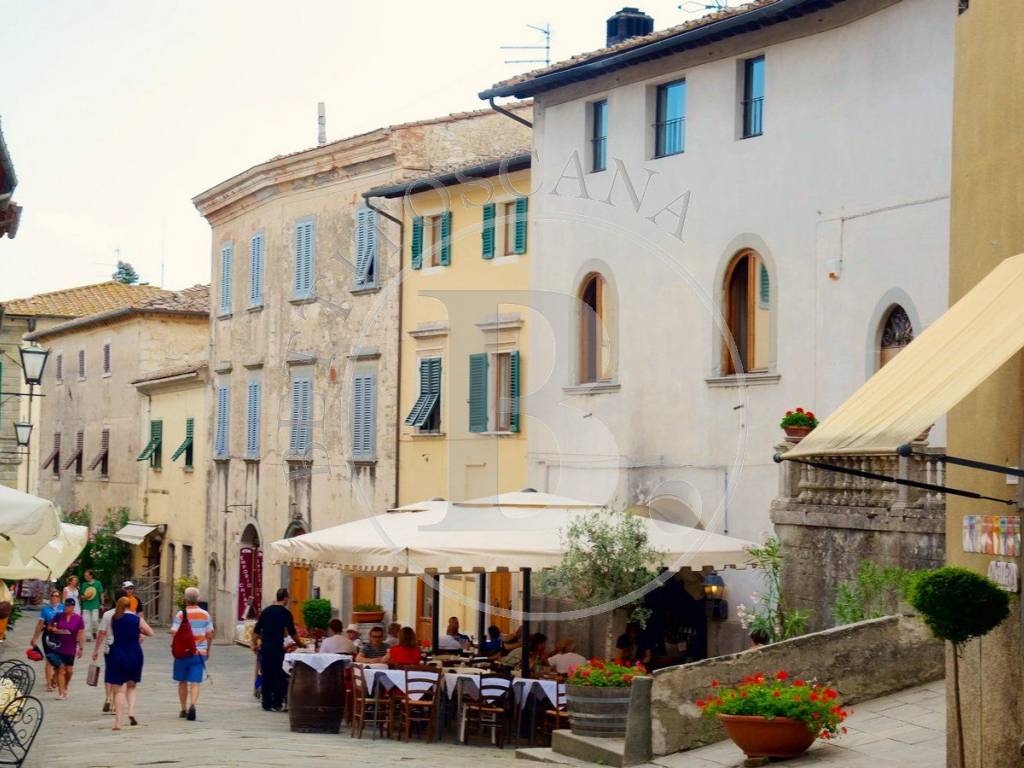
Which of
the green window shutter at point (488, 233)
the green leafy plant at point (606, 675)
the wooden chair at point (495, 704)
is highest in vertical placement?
the green window shutter at point (488, 233)

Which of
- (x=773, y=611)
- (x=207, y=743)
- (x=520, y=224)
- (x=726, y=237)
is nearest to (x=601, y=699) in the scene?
(x=773, y=611)

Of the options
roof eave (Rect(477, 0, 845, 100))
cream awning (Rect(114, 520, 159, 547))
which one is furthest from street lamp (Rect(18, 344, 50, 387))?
cream awning (Rect(114, 520, 159, 547))

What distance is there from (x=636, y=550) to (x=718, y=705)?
4321 mm

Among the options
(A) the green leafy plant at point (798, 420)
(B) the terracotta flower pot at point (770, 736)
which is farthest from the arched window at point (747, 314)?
(B) the terracotta flower pot at point (770, 736)

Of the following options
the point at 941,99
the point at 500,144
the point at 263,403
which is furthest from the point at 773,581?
the point at 263,403

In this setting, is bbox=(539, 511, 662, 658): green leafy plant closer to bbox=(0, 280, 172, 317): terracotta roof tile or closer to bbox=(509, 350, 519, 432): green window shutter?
bbox=(509, 350, 519, 432): green window shutter

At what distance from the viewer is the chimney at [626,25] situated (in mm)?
27141

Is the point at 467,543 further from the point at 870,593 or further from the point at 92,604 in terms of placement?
the point at 92,604

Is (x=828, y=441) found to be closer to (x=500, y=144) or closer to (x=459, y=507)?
(x=459, y=507)

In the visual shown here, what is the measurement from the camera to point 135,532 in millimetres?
45219

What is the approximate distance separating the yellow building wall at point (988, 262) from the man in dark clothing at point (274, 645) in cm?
1046

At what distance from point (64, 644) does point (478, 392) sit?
7.74 metres

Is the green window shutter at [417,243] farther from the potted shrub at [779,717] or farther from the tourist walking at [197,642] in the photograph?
the potted shrub at [779,717]

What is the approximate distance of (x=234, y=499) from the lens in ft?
123
